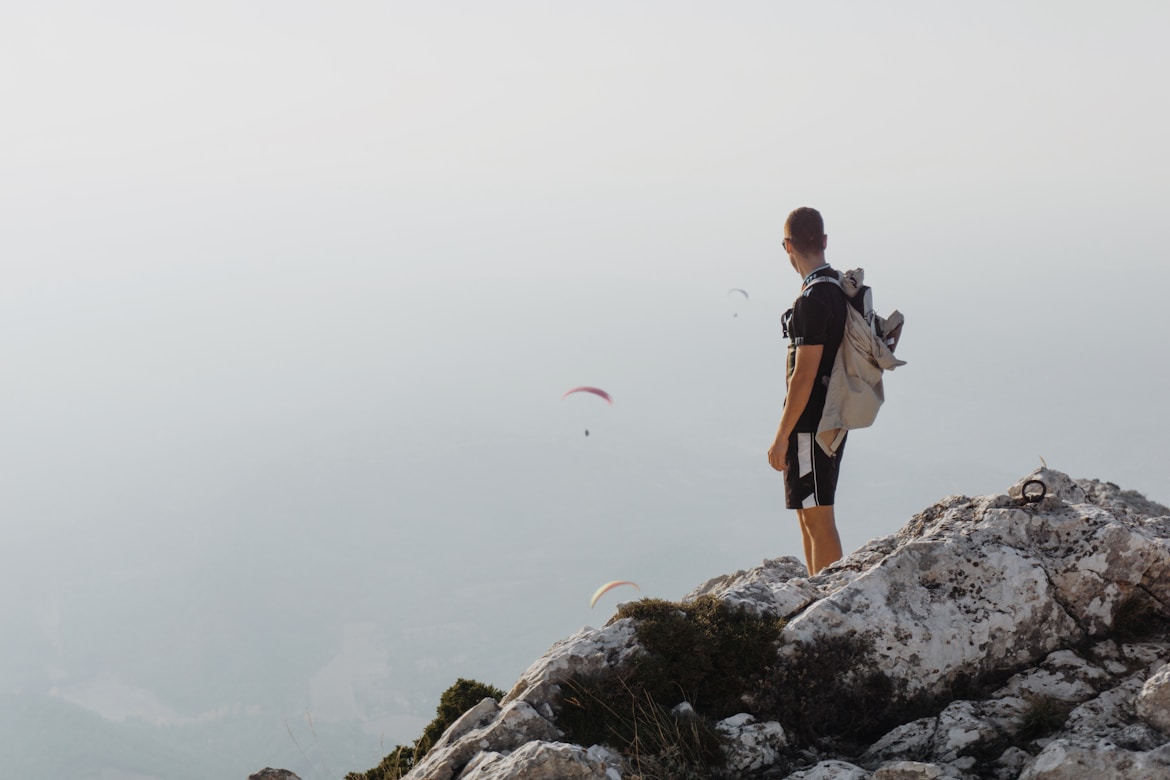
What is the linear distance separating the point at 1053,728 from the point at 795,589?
6.87ft

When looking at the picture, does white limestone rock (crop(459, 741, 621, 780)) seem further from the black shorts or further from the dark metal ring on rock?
the dark metal ring on rock

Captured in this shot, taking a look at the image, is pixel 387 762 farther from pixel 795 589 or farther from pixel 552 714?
pixel 795 589

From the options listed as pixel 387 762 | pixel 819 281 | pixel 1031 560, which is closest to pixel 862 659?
pixel 1031 560

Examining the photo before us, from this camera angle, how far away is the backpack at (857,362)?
308 inches

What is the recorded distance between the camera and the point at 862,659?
612 cm

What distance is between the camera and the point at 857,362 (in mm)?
7891

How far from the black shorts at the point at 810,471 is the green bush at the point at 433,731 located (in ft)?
12.4

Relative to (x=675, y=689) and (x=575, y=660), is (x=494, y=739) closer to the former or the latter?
(x=575, y=660)

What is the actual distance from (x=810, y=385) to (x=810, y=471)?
3.01ft

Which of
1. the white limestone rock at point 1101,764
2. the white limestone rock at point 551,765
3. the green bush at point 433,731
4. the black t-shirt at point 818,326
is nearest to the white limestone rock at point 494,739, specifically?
the white limestone rock at point 551,765

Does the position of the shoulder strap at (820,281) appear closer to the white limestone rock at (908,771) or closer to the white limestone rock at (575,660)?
the white limestone rock at (575,660)

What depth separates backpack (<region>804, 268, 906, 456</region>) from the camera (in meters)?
7.81

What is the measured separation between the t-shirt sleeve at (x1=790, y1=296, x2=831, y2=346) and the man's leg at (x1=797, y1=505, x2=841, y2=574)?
5.36 ft

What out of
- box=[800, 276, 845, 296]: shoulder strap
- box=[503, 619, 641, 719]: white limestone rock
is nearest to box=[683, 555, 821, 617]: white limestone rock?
box=[503, 619, 641, 719]: white limestone rock
